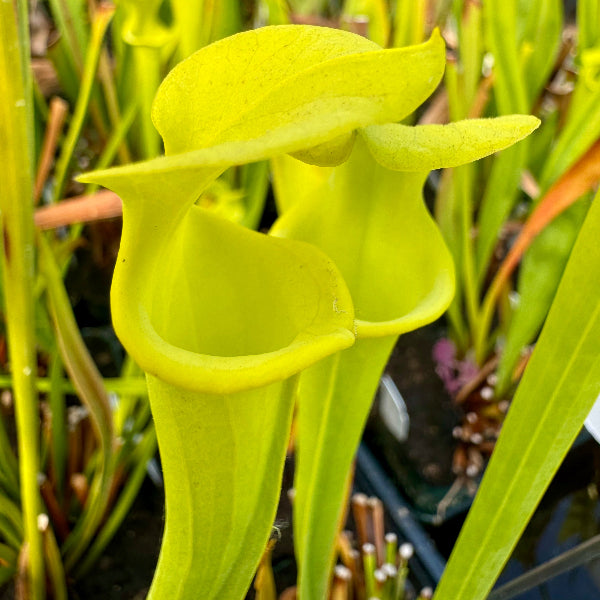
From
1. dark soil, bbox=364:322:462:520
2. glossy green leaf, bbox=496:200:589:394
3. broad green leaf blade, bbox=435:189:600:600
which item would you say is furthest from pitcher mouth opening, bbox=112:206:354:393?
dark soil, bbox=364:322:462:520

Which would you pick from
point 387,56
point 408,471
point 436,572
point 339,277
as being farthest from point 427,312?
point 408,471

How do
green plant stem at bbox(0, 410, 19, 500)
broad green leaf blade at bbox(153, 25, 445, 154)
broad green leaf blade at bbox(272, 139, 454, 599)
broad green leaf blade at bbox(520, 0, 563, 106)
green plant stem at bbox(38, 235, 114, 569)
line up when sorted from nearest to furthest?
broad green leaf blade at bbox(153, 25, 445, 154) → broad green leaf blade at bbox(272, 139, 454, 599) → green plant stem at bbox(38, 235, 114, 569) → green plant stem at bbox(0, 410, 19, 500) → broad green leaf blade at bbox(520, 0, 563, 106)

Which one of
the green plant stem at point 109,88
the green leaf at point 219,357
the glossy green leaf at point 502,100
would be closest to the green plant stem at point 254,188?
the green plant stem at point 109,88

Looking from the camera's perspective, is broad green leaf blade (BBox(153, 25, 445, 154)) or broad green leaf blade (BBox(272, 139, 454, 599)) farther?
broad green leaf blade (BBox(272, 139, 454, 599))

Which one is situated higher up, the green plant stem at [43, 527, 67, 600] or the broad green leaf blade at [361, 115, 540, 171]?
the broad green leaf blade at [361, 115, 540, 171]

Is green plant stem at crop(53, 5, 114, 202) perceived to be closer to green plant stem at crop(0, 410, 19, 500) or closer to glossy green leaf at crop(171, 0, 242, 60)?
glossy green leaf at crop(171, 0, 242, 60)

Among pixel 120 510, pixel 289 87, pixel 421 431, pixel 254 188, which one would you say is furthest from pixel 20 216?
pixel 421 431
